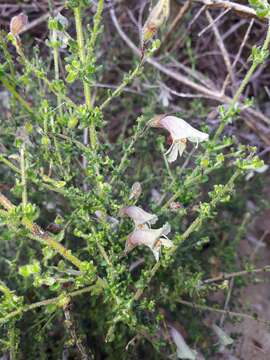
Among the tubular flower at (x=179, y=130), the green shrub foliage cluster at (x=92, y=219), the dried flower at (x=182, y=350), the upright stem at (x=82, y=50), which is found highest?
the upright stem at (x=82, y=50)

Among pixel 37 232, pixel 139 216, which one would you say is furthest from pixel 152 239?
pixel 37 232

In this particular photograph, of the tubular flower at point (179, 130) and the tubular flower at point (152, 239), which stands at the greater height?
the tubular flower at point (179, 130)

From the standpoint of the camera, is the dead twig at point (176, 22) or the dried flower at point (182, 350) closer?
the dried flower at point (182, 350)

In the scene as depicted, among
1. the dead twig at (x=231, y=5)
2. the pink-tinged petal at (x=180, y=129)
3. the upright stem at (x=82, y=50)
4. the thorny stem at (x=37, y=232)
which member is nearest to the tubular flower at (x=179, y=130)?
the pink-tinged petal at (x=180, y=129)

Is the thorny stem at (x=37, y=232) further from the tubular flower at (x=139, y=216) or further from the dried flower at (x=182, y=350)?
the dried flower at (x=182, y=350)

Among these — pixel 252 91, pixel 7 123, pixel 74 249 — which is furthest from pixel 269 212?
pixel 7 123

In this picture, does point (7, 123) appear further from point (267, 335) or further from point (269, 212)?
point (269, 212)

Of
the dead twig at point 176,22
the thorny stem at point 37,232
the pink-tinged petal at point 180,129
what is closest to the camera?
the thorny stem at point 37,232
